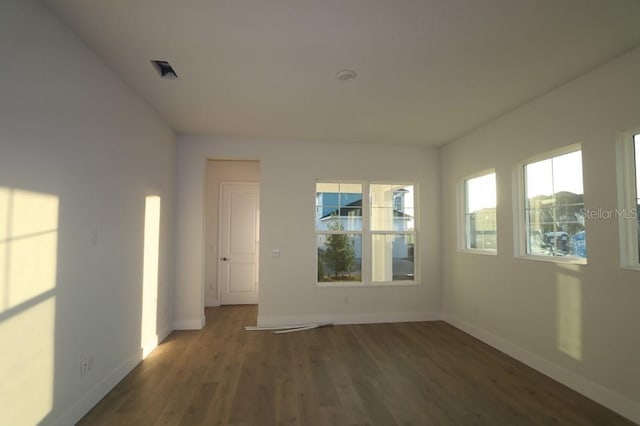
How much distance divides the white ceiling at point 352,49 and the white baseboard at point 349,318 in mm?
2894

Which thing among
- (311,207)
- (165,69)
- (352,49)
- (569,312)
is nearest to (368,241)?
(311,207)

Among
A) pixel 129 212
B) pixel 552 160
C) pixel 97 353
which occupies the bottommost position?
pixel 97 353

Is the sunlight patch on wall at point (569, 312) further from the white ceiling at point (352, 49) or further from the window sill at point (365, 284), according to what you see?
the window sill at point (365, 284)

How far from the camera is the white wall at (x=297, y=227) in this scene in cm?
451

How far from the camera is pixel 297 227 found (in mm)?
4789

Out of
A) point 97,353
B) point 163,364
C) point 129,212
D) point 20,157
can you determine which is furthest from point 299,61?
point 163,364

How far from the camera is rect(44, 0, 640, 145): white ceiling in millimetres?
1982

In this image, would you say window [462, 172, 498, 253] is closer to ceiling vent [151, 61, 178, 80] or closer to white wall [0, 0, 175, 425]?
ceiling vent [151, 61, 178, 80]

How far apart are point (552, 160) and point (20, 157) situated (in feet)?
14.2

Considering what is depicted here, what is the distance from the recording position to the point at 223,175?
599 centimetres

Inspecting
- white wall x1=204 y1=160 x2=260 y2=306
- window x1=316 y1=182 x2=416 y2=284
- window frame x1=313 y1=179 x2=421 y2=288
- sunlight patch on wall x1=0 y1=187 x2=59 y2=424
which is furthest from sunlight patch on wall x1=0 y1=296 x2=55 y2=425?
white wall x1=204 y1=160 x2=260 y2=306

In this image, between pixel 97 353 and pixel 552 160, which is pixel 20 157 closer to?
pixel 97 353

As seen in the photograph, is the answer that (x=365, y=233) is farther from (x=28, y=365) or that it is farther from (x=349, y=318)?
(x=28, y=365)

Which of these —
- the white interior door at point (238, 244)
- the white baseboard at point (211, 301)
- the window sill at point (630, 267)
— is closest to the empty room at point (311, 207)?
the window sill at point (630, 267)
